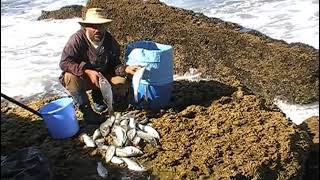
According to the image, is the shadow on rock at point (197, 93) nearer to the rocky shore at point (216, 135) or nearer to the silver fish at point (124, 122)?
the rocky shore at point (216, 135)

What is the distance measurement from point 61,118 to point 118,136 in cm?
64

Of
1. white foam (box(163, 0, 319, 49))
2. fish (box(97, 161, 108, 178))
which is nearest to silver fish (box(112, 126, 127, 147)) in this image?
fish (box(97, 161, 108, 178))

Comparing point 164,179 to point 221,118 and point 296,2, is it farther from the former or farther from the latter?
point 296,2

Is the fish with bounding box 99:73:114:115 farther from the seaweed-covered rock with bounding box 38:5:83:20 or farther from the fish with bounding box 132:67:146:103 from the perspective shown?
the seaweed-covered rock with bounding box 38:5:83:20

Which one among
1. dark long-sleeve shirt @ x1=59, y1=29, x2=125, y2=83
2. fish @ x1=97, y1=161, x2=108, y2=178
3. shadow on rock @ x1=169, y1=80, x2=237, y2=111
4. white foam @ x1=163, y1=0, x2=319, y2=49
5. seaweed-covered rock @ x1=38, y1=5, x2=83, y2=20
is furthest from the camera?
seaweed-covered rock @ x1=38, y1=5, x2=83, y2=20

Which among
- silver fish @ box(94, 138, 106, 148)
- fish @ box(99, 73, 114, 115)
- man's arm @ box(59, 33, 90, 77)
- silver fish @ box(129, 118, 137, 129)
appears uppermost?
man's arm @ box(59, 33, 90, 77)

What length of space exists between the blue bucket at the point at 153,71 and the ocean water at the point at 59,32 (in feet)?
9.53

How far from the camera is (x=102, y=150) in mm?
5191

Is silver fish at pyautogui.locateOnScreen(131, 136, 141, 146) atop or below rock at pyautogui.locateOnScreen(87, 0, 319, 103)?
atop

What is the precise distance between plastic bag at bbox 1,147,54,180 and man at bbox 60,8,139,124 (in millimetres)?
1190

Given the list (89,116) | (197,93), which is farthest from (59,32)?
(89,116)

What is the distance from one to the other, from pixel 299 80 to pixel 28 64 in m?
6.79

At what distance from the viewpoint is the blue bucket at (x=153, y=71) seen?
562 centimetres

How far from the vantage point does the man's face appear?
5.35m
